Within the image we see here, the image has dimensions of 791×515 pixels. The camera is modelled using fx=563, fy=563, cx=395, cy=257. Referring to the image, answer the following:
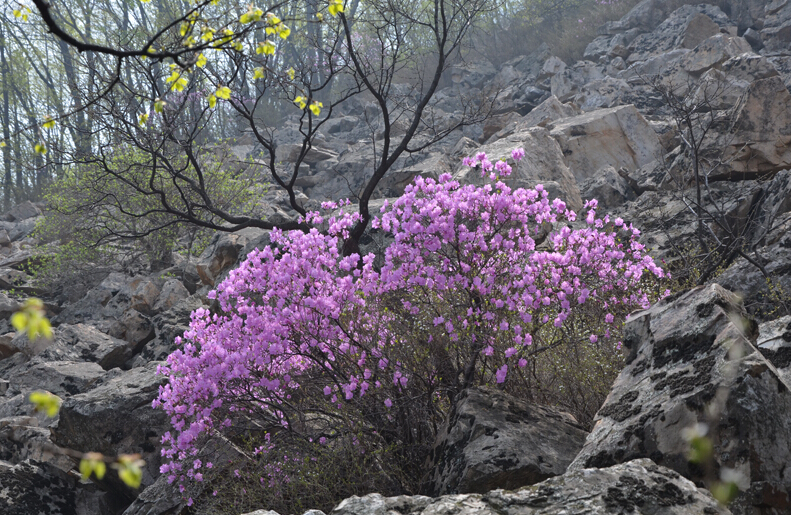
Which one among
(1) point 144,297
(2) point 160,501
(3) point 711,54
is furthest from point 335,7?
(3) point 711,54

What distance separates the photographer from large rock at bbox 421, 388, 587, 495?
152 inches

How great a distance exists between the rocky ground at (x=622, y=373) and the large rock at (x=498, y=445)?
2 centimetres

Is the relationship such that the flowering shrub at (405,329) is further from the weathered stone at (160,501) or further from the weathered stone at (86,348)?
the weathered stone at (86,348)

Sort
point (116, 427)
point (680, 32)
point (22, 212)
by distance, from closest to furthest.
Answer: point (116, 427)
point (680, 32)
point (22, 212)

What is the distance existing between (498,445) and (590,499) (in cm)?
153

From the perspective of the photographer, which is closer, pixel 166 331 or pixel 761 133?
pixel 761 133

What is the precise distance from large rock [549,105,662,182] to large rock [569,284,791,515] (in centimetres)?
1185

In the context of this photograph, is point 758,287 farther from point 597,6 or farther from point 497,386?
point 597,6

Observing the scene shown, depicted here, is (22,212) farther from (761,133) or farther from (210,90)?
(761,133)

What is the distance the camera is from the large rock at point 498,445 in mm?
3855

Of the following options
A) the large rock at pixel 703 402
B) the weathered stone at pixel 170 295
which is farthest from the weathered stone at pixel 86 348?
the large rock at pixel 703 402

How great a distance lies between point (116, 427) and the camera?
7.23 meters

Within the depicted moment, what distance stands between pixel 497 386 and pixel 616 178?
8.21m

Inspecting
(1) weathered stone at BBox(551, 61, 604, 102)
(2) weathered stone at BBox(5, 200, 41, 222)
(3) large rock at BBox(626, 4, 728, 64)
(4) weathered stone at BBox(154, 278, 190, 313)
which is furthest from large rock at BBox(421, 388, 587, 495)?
(2) weathered stone at BBox(5, 200, 41, 222)
